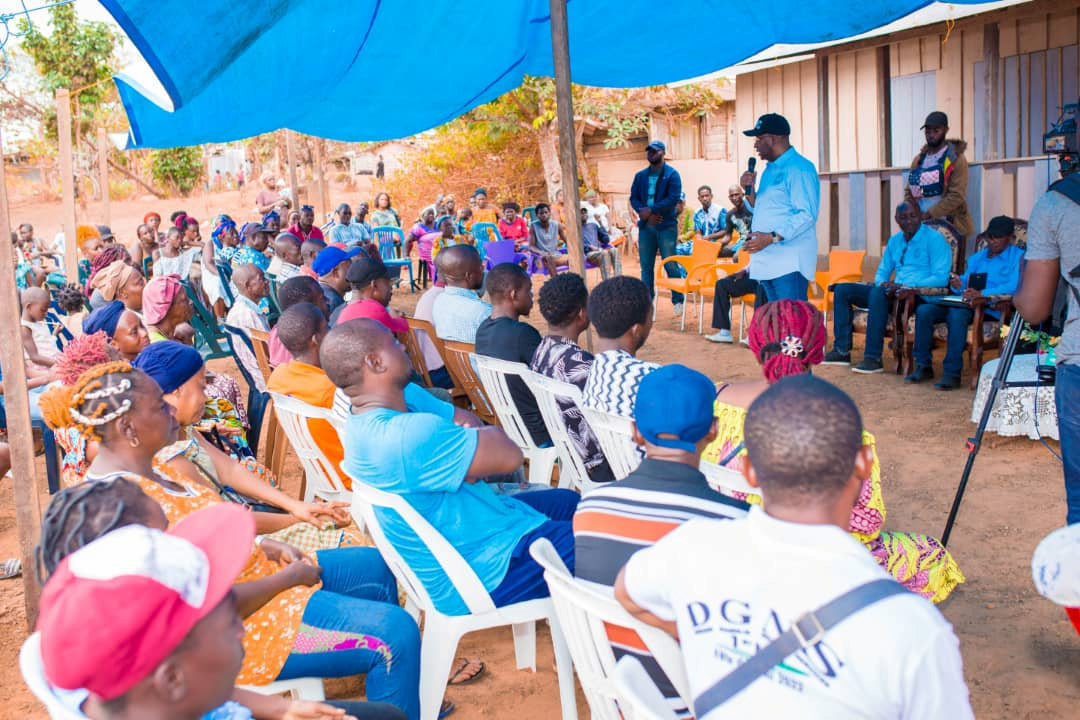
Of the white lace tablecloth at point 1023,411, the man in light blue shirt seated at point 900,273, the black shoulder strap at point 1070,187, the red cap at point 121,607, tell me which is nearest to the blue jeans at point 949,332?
the man in light blue shirt seated at point 900,273

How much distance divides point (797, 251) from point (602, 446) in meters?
3.83

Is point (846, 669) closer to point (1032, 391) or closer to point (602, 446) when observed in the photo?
point (602, 446)

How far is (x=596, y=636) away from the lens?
84.8 inches

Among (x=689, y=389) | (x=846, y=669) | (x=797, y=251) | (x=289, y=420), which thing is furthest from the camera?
(x=797, y=251)

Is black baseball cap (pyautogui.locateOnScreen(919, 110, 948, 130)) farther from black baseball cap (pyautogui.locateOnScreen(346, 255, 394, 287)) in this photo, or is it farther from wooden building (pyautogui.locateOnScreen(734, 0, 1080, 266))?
black baseball cap (pyautogui.locateOnScreen(346, 255, 394, 287))

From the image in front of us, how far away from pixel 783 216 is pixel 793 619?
18.4 ft

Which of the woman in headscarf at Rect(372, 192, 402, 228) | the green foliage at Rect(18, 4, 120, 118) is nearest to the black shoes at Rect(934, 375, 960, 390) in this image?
the woman in headscarf at Rect(372, 192, 402, 228)

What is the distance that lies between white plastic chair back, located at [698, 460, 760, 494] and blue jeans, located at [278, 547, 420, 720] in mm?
1031

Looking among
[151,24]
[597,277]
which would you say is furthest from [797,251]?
[597,277]

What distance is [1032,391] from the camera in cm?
553

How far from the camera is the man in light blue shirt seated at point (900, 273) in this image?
7457mm

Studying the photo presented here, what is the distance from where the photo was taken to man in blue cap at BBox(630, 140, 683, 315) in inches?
419

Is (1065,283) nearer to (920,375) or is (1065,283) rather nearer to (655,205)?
(920,375)

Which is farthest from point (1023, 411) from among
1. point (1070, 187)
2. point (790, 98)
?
point (790, 98)
